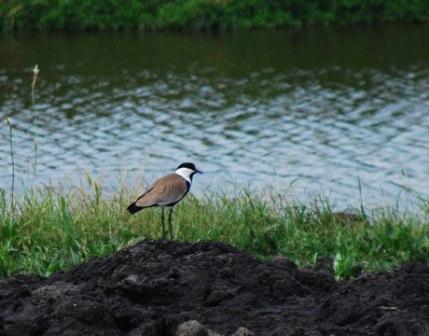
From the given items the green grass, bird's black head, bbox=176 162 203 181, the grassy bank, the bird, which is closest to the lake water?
the grassy bank

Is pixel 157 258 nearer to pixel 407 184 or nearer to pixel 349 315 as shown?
pixel 349 315

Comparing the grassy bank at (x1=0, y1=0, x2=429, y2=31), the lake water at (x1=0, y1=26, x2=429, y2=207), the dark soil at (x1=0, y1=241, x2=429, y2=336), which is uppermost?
the dark soil at (x1=0, y1=241, x2=429, y2=336)

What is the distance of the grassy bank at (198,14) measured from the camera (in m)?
32.3

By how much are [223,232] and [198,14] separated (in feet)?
78.1

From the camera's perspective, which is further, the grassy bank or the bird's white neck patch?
the grassy bank

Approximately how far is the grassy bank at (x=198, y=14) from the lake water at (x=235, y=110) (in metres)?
0.99

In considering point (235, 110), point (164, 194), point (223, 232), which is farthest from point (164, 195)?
point (235, 110)

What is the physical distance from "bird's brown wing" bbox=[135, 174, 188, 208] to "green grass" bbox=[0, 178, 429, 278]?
296 millimetres

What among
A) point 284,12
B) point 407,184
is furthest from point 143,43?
point 407,184

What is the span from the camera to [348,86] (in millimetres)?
23625

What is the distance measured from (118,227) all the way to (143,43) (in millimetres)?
21507

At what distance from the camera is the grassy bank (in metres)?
32.3

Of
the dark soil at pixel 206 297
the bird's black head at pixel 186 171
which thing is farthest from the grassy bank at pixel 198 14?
the dark soil at pixel 206 297

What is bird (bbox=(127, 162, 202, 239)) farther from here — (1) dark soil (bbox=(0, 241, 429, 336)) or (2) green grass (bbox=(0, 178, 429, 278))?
(1) dark soil (bbox=(0, 241, 429, 336))
